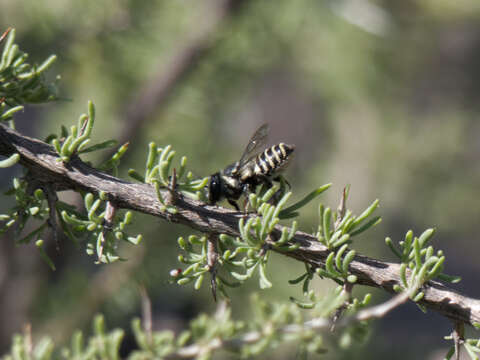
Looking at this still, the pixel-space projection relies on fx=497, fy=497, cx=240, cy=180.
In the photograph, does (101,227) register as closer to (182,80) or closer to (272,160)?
(272,160)

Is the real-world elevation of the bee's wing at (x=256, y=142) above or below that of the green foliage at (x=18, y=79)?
above

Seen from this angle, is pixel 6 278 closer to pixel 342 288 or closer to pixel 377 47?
pixel 342 288

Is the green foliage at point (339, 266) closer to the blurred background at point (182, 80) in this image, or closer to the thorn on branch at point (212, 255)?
the thorn on branch at point (212, 255)

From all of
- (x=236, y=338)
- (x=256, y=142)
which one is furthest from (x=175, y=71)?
(x=236, y=338)

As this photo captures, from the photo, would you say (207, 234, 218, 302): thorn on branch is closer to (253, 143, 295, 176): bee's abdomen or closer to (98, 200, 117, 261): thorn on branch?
(98, 200, 117, 261): thorn on branch

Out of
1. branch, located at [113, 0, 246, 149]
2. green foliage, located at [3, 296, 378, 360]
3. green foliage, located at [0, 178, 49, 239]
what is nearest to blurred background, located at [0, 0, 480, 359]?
branch, located at [113, 0, 246, 149]

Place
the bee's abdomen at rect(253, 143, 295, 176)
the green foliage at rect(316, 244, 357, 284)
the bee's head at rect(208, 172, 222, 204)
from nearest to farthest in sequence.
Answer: the green foliage at rect(316, 244, 357, 284)
the bee's head at rect(208, 172, 222, 204)
the bee's abdomen at rect(253, 143, 295, 176)

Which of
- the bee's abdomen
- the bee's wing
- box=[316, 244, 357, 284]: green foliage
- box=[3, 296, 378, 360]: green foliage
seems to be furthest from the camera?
the bee's wing

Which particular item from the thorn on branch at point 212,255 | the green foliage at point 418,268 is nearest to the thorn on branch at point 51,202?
the thorn on branch at point 212,255
